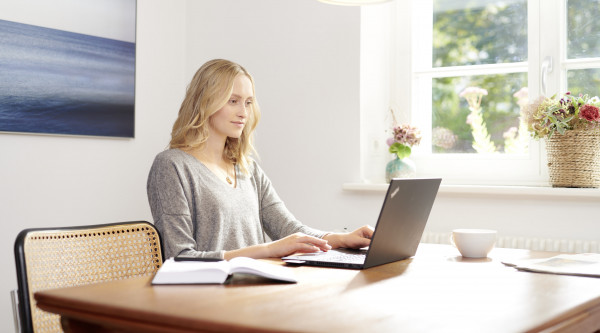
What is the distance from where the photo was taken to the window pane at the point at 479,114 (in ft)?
10.0


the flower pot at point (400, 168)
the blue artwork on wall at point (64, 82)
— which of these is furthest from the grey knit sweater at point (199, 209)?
the blue artwork on wall at point (64, 82)

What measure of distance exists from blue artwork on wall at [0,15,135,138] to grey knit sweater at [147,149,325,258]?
105 cm

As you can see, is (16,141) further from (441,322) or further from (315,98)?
(441,322)

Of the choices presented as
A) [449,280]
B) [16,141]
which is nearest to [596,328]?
[449,280]

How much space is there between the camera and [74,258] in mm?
1694

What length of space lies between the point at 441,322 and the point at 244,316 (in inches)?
11.7

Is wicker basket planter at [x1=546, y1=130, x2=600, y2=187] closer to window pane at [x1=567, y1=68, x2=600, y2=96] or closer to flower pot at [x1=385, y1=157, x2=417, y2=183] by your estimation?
window pane at [x1=567, y1=68, x2=600, y2=96]

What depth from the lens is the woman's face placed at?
2285mm

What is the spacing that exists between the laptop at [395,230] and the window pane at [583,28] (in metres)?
1.50

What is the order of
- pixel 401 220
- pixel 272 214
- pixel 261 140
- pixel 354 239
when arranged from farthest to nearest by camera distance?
pixel 261 140, pixel 272 214, pixel 354 239, pixel 401 220

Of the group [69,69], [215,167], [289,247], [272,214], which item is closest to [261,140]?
[69,69]

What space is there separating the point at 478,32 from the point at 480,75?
20 cm

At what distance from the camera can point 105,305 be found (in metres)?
1.13

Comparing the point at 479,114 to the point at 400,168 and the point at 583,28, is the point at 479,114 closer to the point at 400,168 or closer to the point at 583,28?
the point at 400,168
